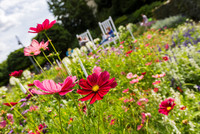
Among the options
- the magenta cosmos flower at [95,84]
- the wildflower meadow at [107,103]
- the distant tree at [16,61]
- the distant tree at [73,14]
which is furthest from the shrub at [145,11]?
the magenta cosmos flower at [95,84]

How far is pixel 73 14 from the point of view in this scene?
55.9 ft

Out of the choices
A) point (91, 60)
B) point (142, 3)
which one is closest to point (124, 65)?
point (91, 60)

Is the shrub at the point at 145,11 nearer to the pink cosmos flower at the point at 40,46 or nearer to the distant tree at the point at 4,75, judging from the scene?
the pink cosmos flower at the point at 40,46

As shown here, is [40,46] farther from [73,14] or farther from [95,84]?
[73,14]

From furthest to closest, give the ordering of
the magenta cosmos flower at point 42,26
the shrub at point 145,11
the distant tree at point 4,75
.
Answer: the distant tree at point 4,75
the shrub at point 145,11
the magenta cosmos flower at point 42,26

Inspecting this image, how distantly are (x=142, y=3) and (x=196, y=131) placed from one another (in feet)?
56.3

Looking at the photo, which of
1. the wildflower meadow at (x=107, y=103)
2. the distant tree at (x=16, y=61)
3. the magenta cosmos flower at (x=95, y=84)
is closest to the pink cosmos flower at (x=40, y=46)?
the wildflower meadow at (x=107, y=103)

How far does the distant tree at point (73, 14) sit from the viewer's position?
1683cm

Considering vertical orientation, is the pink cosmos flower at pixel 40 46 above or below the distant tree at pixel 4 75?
above

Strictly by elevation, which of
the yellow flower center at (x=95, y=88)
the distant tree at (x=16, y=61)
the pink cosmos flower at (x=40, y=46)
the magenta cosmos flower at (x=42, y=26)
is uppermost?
the magenta cosmos flower at (x=42, y=26)

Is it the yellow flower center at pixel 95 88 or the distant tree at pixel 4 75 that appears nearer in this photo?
the yellow flower center at pixel 95 88

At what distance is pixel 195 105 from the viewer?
1.51m

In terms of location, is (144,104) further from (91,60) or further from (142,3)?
(142,3)

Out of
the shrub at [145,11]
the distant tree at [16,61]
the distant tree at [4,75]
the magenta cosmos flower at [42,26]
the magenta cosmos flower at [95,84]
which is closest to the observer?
the magenta cosmos flower at [95,84]
